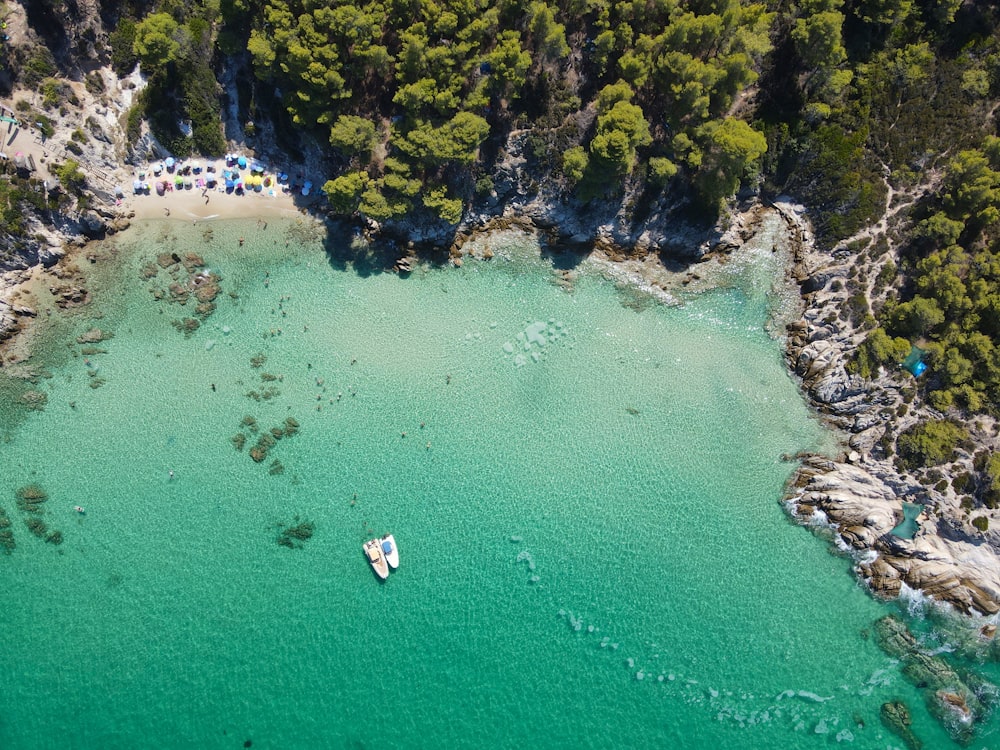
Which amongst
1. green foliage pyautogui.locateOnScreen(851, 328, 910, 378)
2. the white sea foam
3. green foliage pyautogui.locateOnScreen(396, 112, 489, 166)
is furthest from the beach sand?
the white sea foam

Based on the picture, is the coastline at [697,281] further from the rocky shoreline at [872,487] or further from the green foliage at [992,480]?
the green foliage at [992,480]

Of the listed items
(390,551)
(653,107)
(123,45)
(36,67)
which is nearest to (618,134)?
(653,107)

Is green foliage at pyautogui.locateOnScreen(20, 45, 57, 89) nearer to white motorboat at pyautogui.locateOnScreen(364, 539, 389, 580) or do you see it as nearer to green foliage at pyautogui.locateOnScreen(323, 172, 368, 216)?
green foliage at pyautogui.locateOnScreen(323, 172, 368, 216)

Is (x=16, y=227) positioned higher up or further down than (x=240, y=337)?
higher up

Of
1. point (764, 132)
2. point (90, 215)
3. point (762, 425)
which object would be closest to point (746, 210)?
point (764, 132)

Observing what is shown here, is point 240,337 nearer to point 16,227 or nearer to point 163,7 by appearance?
point 16,227

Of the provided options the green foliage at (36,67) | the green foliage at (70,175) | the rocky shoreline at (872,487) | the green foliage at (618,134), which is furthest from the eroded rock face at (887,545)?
the green foliage at (36,67)
